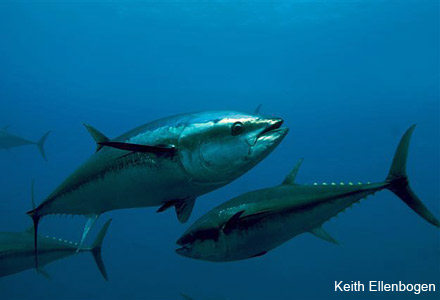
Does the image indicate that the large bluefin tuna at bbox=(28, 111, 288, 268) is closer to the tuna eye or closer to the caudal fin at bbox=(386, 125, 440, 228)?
the tuna eye

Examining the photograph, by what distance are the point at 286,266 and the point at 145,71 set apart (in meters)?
23.0

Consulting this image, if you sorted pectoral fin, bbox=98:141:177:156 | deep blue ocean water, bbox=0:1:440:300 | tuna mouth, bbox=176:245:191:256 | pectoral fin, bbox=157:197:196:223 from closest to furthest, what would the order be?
pectoral fin, bbox=98:141:177:156, pectoral fin, bbox=157:197:196:223, tuna mouth, bbox=176:245:191:256, deep blue ocean water, bbox=0:1:440:300

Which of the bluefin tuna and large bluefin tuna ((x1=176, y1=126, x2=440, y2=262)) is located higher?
large bluefin tuna ((x1=176, y1=126, x2=440, y2=262))

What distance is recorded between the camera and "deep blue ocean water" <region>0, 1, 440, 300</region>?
85.0ft

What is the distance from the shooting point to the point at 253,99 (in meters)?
34.2

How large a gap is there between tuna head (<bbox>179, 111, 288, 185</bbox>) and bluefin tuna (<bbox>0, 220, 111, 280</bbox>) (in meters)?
2.38

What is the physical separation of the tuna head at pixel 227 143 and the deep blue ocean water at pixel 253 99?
2420cm

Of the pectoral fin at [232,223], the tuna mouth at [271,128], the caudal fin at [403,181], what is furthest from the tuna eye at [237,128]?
the caudal fin at [403,181]

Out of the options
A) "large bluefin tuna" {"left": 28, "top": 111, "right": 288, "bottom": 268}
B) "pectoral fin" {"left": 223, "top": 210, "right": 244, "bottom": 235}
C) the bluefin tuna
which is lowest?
the bluefin tuna

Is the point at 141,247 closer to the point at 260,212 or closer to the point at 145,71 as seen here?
the point at 145,71

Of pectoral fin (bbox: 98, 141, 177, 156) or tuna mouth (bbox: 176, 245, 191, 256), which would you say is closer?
pectoral fin (bbox: 98, 141, 177, 156)

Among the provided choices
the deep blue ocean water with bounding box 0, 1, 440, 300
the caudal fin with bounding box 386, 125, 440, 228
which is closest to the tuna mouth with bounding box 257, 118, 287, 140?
the caudal fin with bounding box 386, 125, 440, 228

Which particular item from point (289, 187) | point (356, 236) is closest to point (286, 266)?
point (356, 236)

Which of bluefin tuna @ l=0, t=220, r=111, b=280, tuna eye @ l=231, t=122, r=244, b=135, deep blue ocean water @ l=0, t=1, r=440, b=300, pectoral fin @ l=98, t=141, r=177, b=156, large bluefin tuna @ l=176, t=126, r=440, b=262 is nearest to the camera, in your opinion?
pectoral fin @ l=98, t=141, r=177, b=156
